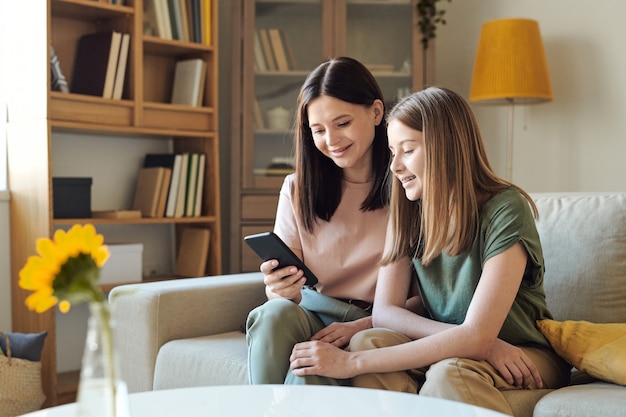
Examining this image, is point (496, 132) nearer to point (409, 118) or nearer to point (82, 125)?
point (82, 125)

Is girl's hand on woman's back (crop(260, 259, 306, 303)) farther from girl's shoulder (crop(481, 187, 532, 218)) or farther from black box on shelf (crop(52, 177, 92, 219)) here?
black box on shelf (crop(52, 177, 92, 219))

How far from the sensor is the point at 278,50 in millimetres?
3408

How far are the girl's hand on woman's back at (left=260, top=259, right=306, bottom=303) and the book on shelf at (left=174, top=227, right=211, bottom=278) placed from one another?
1360 mm

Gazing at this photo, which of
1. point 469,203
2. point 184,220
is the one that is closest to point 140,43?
point 184,220

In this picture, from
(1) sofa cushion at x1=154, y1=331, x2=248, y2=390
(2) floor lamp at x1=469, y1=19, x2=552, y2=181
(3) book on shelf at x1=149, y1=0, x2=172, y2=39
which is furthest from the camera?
(2) floor lamp at x1=469, y1=19, x2=552, y2=181

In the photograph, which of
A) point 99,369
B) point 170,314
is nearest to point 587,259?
point 170,314

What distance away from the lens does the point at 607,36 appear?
131 inches

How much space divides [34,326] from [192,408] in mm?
1779

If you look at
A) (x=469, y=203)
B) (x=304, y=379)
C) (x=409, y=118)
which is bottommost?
(x=304, y=379)

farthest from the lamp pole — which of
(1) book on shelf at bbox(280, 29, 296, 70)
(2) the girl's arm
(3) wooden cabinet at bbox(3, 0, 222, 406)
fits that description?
(2) the girl's arm

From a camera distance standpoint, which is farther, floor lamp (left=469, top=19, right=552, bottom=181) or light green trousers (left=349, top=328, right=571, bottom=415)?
floor lamp (left=469, top=19, right=552, bottom=181)

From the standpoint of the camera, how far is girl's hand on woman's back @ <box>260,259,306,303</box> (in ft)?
5.92

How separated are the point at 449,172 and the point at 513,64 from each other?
179 centimetres

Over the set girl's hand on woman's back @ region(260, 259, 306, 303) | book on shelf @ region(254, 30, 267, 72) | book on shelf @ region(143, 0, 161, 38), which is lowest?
girl's hand on woman's back @ region(260, 259, 306, 303)
